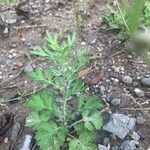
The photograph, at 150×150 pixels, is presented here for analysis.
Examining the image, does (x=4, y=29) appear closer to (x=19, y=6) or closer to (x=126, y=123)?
(x=19, y=6)

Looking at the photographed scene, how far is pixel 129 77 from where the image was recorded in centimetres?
188

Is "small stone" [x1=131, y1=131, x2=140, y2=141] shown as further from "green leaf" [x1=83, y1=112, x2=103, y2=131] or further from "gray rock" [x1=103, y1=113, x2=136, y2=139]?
"green leaf" [x1=83, y1=112, x2=103, y2=131]

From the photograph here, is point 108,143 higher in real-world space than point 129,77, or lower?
lower

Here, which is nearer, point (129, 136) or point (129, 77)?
point (129, 136)

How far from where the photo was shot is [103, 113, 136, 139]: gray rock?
162 cm

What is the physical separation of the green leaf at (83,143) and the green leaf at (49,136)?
5 cm

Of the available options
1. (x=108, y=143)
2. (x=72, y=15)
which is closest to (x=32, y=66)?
(x=72, y=15)

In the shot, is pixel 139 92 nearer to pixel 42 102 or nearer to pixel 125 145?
pixel 125 145

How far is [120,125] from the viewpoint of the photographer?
163 cm

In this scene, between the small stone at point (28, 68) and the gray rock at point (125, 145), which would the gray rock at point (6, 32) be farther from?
the gray rock at point (125, 145)

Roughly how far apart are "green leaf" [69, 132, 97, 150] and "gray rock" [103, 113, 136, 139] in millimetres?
172

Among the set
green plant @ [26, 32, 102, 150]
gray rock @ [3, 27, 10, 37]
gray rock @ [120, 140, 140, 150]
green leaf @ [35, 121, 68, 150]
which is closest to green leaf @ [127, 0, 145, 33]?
green plant @ [26, 32, 102, 150]

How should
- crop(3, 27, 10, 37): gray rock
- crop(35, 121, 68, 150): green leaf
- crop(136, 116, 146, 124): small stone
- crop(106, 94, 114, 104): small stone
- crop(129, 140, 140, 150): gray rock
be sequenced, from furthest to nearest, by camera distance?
crop(3, 27, 10, 37): gray rock → crop(106, 94, 114, 104): small stone → crop(136, 116, 146, 124): small stone → crop(129, 140, 140, 150): gray rock → crop(35, 121, 68, 150): green leaf

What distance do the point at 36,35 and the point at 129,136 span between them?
3.05 ft
